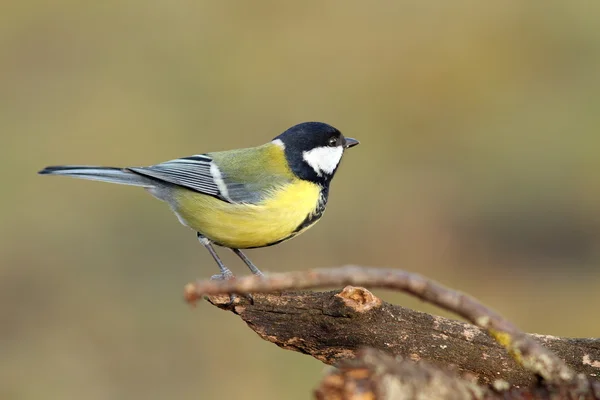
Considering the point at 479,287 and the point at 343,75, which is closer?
the point at 479,287

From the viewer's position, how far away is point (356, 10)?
829 centimetres

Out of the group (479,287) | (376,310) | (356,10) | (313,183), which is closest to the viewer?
(376,310)

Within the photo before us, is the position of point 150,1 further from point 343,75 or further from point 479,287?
point 479,287

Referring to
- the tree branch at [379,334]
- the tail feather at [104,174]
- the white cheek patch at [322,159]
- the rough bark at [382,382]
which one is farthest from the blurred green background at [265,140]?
the rough bark at [382,382]

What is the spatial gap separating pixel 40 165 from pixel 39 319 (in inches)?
58.4

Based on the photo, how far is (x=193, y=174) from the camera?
11.6 feet

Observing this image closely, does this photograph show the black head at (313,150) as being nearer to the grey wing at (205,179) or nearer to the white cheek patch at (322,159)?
the white cheek patch at (322,159)

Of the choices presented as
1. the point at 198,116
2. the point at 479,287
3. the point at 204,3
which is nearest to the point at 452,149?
the point at 479,287

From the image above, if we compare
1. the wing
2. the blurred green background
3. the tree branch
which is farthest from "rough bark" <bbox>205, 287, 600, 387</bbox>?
the blurred green background

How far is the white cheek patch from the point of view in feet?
11.5

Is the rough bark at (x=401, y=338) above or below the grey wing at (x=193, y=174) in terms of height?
below

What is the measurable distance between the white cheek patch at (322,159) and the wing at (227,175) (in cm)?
16

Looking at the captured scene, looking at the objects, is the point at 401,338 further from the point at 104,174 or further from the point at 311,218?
the point at 104,174

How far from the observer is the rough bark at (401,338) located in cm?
252
